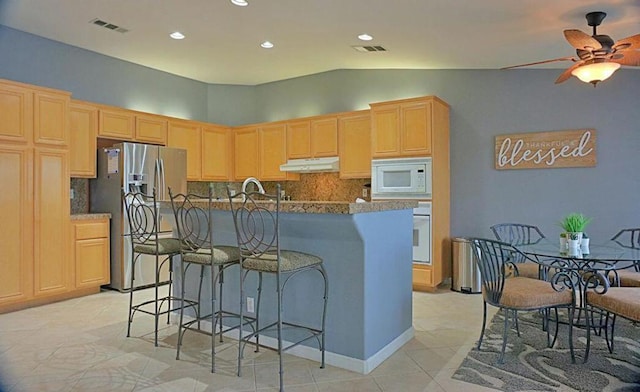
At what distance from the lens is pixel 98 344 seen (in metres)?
3.29

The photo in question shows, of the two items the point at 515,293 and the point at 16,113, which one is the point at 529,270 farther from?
the point at 16,113

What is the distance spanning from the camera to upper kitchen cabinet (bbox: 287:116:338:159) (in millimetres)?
5938

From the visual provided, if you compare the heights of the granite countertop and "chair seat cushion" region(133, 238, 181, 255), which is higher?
the granite countertop

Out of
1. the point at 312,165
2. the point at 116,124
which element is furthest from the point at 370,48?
the point at 116,124

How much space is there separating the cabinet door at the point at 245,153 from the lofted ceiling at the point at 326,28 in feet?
4.22

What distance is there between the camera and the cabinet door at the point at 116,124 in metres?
5.11

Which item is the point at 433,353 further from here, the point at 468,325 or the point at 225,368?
the point at 225,368

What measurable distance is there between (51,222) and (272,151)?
10.4ft

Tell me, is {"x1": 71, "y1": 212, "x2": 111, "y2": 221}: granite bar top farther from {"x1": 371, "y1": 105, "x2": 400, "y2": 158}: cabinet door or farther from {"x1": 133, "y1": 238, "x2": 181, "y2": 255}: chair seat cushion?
{"x1": 371, "y1": 105, "x2": 400, "y2": 158}: cabinet door

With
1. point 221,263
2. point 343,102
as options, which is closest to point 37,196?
point 221,263

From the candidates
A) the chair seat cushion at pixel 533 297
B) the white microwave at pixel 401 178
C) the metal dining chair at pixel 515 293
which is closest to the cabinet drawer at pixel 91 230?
the white microwave at pixel 401 178

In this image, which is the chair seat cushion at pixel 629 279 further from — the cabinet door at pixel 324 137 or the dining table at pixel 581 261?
the cabinet door at pixel 324 137

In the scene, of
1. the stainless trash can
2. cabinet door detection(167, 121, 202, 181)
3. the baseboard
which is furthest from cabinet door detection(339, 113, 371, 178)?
the baseboard

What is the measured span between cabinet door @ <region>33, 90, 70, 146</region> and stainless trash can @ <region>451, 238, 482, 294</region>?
15.7 ft
